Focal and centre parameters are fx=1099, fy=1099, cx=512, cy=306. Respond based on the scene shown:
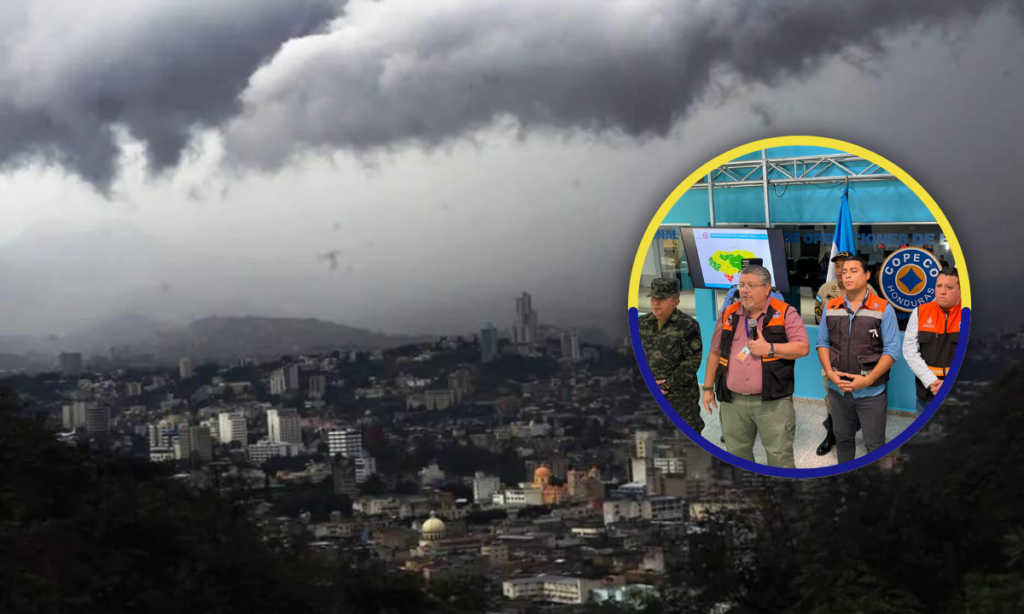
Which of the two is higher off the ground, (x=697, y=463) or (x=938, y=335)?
(x=938, y=335)

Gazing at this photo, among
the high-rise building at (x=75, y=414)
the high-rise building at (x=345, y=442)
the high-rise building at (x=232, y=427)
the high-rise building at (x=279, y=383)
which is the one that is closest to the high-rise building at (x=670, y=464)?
the high-rise building at (x=345, y=442)

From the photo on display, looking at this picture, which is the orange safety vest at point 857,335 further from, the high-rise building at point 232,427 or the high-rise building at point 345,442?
the high-rise building at point 232,427

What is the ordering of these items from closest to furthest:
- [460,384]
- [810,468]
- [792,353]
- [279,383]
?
[792,353] → [810,468] → [460,384] → [279,383]

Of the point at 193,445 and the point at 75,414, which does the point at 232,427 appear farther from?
the point at 75,414

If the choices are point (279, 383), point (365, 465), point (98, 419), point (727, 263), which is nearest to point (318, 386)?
point (279, 383)

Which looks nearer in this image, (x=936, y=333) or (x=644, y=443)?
(x=936, y=333)

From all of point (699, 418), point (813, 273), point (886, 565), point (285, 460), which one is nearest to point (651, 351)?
point (699, 418)

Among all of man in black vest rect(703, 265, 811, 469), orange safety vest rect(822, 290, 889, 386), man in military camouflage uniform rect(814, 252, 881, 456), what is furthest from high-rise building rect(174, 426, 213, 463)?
orange safety vest rect(822, 290, 889, 386)

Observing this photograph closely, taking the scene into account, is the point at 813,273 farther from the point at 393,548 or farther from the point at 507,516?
the point at 393,548

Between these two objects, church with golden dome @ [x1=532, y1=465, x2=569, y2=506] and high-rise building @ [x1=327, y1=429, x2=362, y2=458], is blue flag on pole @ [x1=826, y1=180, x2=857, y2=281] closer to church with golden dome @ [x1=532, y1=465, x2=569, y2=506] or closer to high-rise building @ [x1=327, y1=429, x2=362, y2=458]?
church with golden dome @ [x1=532, y1=465, x2=569, y2=506]
